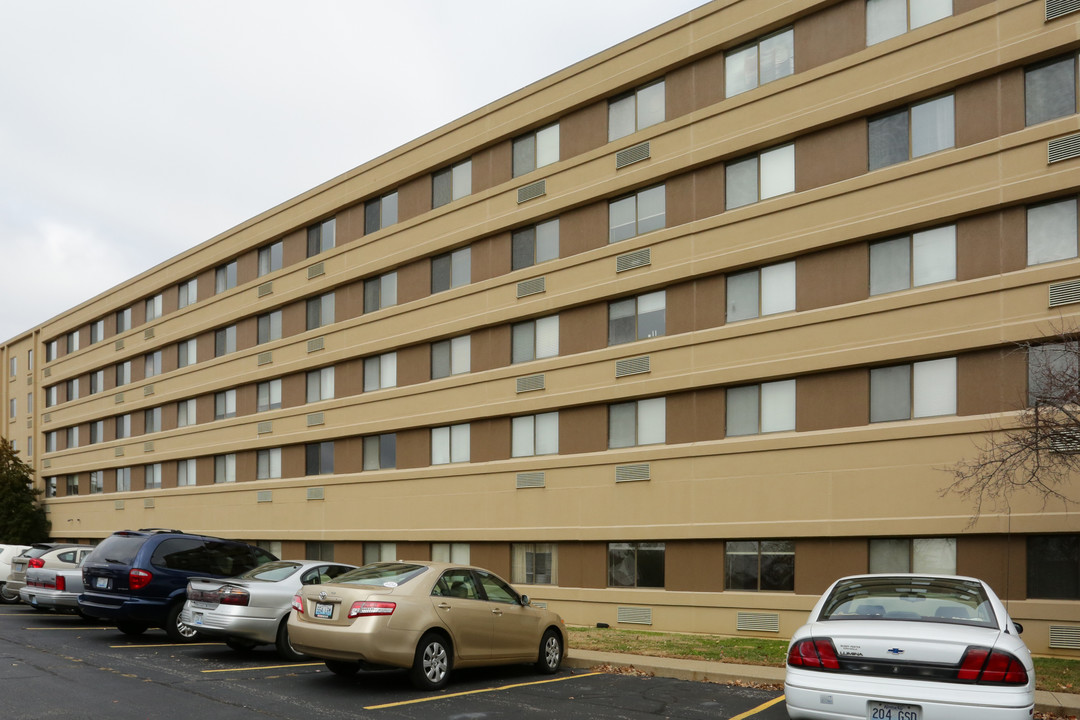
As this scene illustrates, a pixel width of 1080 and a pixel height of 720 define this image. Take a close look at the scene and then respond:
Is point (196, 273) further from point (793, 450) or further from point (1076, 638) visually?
point (1076, 638)

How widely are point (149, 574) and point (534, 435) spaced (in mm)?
11176

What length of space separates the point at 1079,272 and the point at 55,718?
1622cm

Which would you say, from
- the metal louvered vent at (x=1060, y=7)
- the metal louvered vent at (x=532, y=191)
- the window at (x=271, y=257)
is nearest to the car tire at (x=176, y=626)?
the metal louvered vent at (x=532, y=191)

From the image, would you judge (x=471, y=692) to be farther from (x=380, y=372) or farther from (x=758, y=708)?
(x=380, y=372)

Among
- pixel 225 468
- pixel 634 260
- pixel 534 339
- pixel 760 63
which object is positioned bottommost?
pixel 225 468

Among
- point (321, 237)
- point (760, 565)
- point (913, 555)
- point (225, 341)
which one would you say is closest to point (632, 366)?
point (760, 565)

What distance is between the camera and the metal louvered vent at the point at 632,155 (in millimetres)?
22750

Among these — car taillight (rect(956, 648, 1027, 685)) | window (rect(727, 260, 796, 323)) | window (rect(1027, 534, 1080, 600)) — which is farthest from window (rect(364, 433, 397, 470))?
car taillight (rect(956, 648, 1027, 685))

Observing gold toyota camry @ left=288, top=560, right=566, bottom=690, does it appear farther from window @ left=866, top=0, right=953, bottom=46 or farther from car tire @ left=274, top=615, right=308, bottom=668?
window @ left=866, top=0, right=953, bottom=46

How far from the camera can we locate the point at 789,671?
7.81 m

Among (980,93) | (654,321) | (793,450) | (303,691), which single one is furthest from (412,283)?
(303,691)

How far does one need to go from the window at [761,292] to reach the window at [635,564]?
5.62m

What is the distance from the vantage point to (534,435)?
975 inches

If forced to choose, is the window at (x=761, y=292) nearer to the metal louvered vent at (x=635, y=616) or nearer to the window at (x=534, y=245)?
the window at (x=534, y=245)
